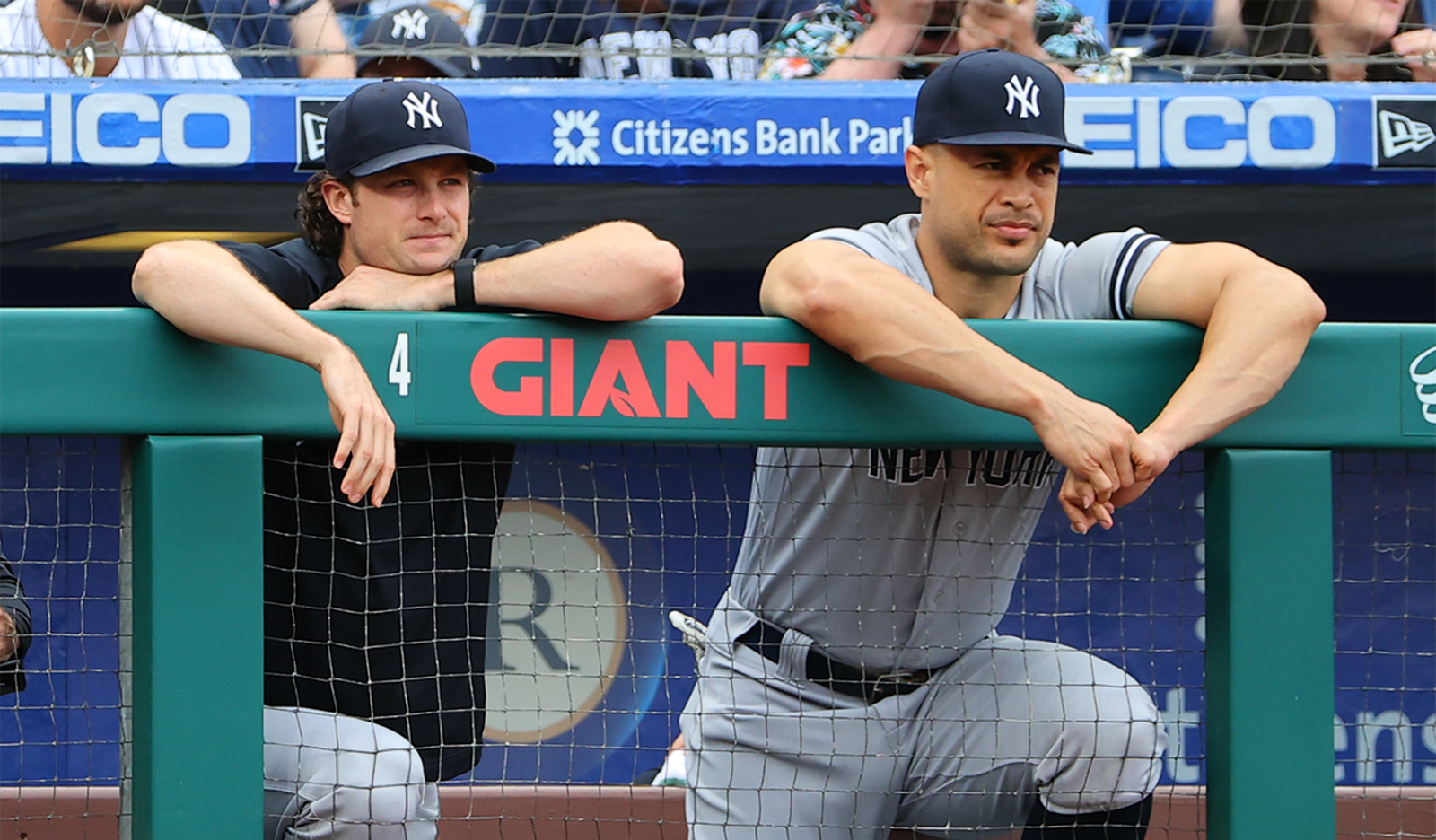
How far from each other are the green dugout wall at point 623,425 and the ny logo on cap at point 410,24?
85.1 inches

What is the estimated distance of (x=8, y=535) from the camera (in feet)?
10.7

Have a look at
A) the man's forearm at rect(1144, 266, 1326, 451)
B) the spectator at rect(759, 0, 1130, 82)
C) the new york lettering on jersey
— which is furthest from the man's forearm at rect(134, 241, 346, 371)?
the spectator at rect(759, 0, 1130, 82)

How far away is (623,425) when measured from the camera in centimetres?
146

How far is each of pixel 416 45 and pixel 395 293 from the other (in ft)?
6.16

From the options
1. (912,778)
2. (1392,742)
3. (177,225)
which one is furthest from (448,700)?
(1392,742)

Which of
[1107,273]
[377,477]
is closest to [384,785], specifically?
[377,477]

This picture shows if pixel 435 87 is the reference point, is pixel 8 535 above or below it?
below

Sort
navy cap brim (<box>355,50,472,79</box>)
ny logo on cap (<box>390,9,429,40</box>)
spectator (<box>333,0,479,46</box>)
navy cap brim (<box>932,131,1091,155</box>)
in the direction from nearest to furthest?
navy cap brim (<box>932,131,1091,155</box>)
navy cap brim (<box>355,50,472,79</box>)
ny logo on cap (<box>390,9,429,40</box>)
spectator (<box>333,0,479,46</box>)

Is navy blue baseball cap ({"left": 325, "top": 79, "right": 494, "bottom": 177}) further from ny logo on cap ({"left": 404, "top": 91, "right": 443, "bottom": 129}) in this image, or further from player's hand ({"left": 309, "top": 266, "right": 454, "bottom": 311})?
player's hand ({"left": 309, "top": 266, "right": 454, "bottom": 311})

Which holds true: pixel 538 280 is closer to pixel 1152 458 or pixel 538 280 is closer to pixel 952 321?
pixel 952 321

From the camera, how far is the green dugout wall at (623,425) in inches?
54.2

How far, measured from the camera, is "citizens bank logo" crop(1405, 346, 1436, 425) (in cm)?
150

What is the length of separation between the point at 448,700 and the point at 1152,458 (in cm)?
86

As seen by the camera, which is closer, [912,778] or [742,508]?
[912,778]
